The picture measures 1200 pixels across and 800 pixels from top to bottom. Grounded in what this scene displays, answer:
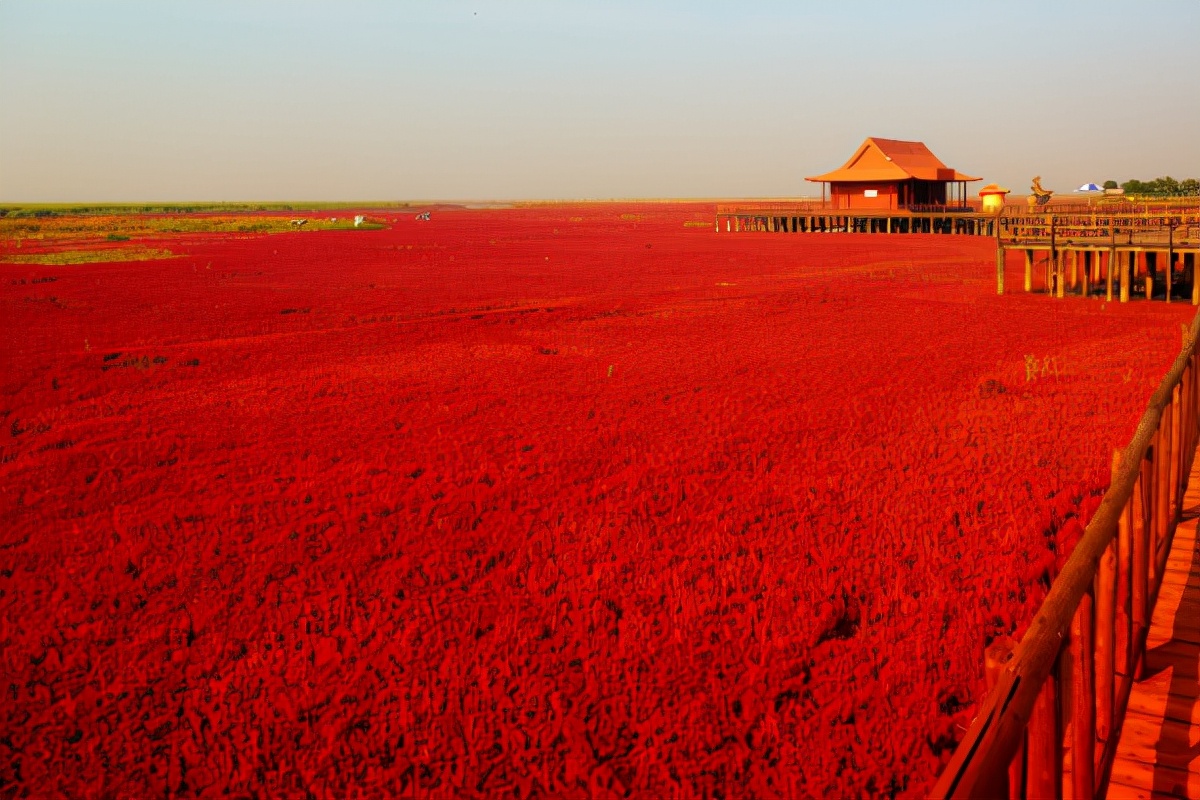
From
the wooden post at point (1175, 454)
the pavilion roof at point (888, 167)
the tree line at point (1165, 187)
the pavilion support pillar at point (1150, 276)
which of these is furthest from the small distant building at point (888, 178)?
the wooden post at point (1175, 454)

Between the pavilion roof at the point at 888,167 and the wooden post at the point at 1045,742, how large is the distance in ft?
182

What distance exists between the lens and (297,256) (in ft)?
143

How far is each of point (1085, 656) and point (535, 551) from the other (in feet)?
16.7

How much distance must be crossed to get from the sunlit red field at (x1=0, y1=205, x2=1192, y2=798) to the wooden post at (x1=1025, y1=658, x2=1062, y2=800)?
84.9 inches

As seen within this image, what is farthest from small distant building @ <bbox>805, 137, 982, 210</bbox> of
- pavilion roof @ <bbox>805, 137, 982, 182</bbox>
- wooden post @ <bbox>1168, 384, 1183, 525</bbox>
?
wooden post @ <bbox>1168, 384, 1183, 525</bbox>

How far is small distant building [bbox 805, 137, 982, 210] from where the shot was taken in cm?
5597

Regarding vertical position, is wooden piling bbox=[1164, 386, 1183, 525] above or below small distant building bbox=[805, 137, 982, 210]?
below

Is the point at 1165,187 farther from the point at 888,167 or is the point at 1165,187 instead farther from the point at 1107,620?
the point at 1107,620

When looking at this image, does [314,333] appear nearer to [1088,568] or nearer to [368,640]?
[368,640]

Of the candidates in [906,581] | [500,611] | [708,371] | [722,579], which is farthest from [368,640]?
[708,371]

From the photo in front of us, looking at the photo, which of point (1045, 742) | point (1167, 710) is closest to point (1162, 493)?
point (1167, 710)

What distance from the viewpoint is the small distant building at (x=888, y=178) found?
184ft

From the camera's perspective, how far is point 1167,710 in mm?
4250

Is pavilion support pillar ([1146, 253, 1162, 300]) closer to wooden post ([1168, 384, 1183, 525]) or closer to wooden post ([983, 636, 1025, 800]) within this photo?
wooden post ([1168, 384, 1183, 525])
